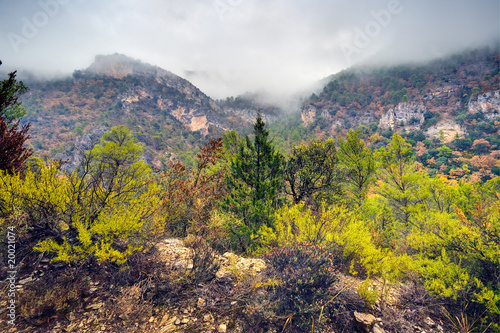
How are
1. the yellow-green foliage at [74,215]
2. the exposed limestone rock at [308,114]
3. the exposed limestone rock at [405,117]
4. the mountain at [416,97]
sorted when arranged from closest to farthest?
the yellow-green foliage at [74,215] → the mountain at [416,97] → the exposed limestone rock at [405,117] → the exposed limestone rock at [308,114]

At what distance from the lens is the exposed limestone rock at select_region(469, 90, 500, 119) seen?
7830 centimetres

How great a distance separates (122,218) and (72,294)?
1426mm

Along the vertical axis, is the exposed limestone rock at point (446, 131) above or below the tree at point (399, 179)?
below

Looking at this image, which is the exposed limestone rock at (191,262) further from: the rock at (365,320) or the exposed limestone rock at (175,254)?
the rock at (365,320)

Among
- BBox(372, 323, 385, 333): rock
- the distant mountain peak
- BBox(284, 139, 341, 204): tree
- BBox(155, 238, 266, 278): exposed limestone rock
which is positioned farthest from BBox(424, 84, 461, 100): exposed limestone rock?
the distant mountain peak

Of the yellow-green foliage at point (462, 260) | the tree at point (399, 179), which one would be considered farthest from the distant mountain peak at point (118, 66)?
the yellow-green foliage at point (462, 260)

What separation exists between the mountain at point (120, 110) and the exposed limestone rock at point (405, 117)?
302 feet

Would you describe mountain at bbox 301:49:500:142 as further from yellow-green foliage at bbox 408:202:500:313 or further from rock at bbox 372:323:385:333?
rock at bbox 372:323:385:333

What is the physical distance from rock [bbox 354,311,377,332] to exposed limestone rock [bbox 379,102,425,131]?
11024cm

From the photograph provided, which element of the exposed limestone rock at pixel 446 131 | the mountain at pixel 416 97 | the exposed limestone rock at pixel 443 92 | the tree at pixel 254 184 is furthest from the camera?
the exposed limestone rock at pixel 443 92

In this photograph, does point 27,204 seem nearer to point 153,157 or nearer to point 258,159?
point 258,159

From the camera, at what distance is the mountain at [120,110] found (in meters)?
73.3

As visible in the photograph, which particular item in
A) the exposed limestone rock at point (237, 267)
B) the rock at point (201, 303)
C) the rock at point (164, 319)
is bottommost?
the exposed limestone rock at point (237, 267)

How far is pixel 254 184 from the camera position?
10.1 metres
